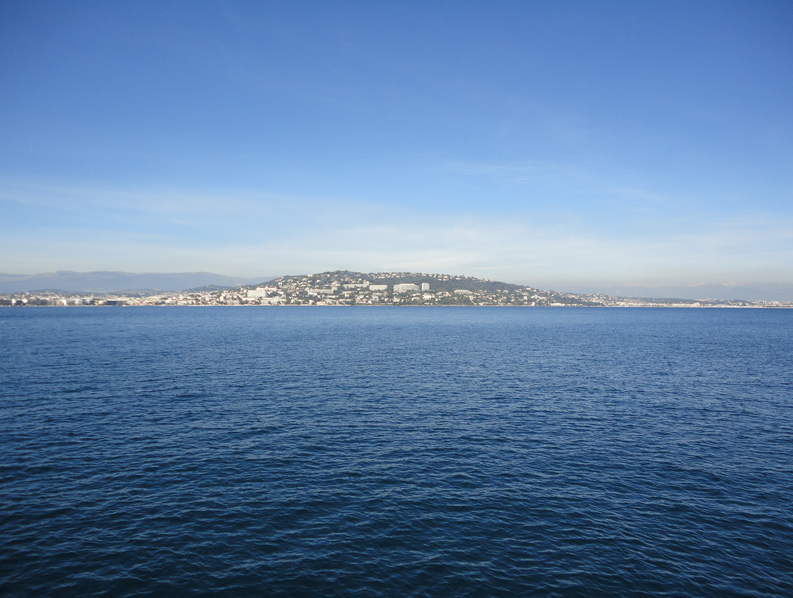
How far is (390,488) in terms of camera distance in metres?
29.3

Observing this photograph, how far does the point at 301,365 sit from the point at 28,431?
4207 centimetres

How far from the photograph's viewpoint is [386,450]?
119ft

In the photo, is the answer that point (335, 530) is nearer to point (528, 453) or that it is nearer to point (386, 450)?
point (386, 450)

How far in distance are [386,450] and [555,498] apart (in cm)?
1414

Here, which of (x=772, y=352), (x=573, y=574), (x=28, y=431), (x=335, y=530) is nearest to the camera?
(x=573, y=574)

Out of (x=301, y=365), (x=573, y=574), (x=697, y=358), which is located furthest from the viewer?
(x=697, y=358)

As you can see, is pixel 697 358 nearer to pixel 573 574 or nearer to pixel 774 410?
pixel 774 410

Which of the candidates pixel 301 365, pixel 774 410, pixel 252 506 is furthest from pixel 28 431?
pixel 774 410

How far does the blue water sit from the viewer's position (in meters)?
20.9

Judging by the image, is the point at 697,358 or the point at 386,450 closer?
the point at 386,450

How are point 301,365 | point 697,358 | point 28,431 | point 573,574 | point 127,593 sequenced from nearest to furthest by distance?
point 127,593 < point 573,574 < point 28,431 < point 301,365 < point 697,358

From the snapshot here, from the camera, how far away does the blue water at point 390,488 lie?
2089cm

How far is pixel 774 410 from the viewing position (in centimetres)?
5003

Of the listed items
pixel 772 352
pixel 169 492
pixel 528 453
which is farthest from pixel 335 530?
pixel 772 352
